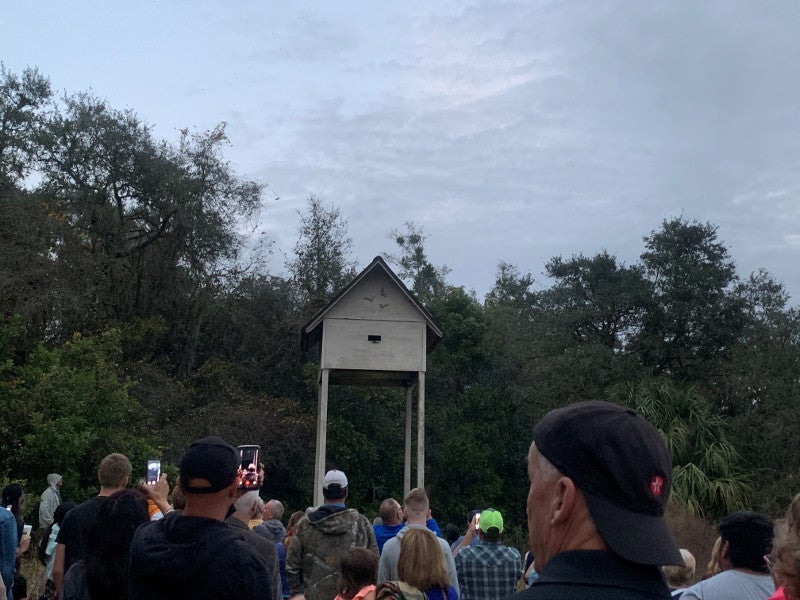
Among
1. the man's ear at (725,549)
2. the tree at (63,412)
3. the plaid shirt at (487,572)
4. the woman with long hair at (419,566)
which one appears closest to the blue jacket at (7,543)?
the woman with long hair at (419,566)

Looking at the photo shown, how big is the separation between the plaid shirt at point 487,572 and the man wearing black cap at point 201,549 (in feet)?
15.4

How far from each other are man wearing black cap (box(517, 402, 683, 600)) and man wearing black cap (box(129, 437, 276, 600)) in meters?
2.31

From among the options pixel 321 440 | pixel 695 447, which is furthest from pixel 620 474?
pixel 695 447

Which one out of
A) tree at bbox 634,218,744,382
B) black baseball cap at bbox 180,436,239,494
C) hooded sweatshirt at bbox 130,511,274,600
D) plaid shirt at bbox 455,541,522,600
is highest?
tree at bbox 634,218,744,382

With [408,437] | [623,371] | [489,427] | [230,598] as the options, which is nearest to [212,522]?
[230,598]

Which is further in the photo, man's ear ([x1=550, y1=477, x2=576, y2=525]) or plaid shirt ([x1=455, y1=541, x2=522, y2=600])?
plaid shirt ([x1=455, y1=541, x2=522, y2=600])

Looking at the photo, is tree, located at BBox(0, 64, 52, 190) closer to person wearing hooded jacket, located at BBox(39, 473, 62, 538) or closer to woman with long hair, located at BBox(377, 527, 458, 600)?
person wearing hooded jacket, located at BBox(39, 473, 62, 538)

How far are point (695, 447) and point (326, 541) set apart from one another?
19.7m

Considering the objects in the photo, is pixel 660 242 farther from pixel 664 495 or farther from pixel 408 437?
pixel 664 495

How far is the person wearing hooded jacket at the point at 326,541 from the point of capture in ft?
26.6

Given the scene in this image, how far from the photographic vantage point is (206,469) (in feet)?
13.4

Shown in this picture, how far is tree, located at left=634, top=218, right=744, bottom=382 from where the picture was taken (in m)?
30.2

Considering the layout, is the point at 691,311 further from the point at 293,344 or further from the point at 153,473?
the point at 153,473

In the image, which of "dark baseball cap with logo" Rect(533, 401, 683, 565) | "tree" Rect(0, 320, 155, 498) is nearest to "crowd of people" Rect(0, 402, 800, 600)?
"dark baseball cap with logo" Rect(533, 401, 683, 565)
